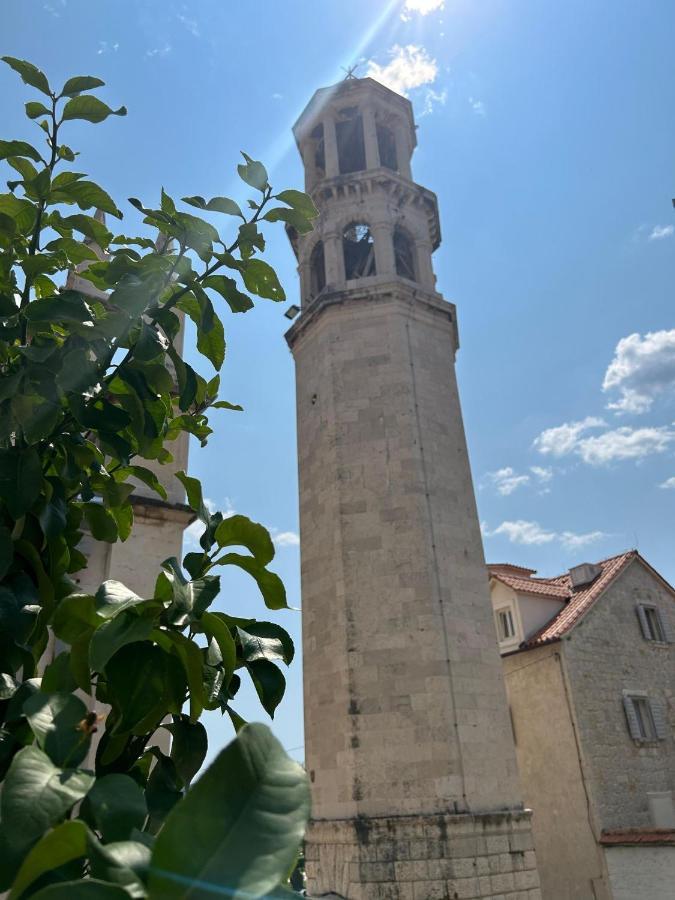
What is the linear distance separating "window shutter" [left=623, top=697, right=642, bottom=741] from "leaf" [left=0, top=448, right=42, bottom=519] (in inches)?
785

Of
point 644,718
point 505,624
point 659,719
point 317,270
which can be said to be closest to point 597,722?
point 644,718

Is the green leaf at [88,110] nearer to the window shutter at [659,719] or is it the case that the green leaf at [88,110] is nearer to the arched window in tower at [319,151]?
the arched window in tower at [319,151]

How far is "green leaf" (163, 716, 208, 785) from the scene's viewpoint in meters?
1.57

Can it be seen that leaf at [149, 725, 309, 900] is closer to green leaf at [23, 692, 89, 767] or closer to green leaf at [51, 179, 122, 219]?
green leaf at [23, 692, 89, 767]

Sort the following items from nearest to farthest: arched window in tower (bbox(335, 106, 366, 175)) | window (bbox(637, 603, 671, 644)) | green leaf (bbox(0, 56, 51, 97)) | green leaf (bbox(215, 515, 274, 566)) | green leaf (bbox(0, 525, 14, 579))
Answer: green leaf (bbox(0, 525, 14, 579)), green leaf (bbox(215, 515, 274, 566)), green leaf (bbox(0, 56, 51, 97)), arched window in tower (bbox(335, 106, 366, 175)), window (bbox(637, 603, 671, 644))

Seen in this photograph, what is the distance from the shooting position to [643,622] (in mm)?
20359

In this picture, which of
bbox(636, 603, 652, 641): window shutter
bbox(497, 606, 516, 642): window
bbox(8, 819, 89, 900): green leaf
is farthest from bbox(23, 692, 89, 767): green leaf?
bbox(636, 603, 652, 641): window shutter

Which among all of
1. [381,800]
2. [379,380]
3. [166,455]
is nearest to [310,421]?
[379,380]

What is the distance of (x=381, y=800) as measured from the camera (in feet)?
35.2

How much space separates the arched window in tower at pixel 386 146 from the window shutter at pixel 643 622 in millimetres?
14436

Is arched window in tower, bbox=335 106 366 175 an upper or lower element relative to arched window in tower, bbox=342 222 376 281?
upper

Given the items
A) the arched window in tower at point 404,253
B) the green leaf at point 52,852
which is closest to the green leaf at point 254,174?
the green leaf at point 52,852

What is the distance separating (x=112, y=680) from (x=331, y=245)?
15.7 m

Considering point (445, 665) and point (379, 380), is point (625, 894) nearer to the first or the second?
point (445, 665)
